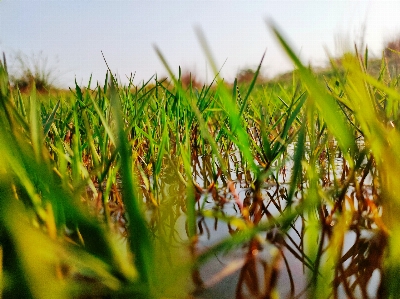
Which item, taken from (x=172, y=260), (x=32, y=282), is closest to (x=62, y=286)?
(x=32, y=282)

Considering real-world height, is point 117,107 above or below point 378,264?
above

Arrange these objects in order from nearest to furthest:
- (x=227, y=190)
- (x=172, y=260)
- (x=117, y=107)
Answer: (x=117, y=107)
(x=172, y=260)
(x=227, y=190)

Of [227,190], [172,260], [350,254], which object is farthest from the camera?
[227,190]

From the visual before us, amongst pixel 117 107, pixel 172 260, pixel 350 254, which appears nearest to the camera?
pixel 117 107

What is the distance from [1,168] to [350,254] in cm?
40

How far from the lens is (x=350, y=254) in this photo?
0.49m

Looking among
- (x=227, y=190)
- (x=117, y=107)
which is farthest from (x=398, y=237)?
(x=227, y=190)

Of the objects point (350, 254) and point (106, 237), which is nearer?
point (106, 237)

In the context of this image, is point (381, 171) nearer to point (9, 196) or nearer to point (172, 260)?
point (172, 260)

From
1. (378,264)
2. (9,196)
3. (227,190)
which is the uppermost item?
(9,196)

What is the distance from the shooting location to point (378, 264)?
46 centimetres

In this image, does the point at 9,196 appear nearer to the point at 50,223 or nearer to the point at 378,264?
the point at 50,223

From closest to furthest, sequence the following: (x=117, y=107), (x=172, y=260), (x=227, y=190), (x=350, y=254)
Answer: (x=117, y=107) < (x=172, y=260) < (x=350, y=254) < (x=227, y=190)

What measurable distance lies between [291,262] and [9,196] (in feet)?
1.07
